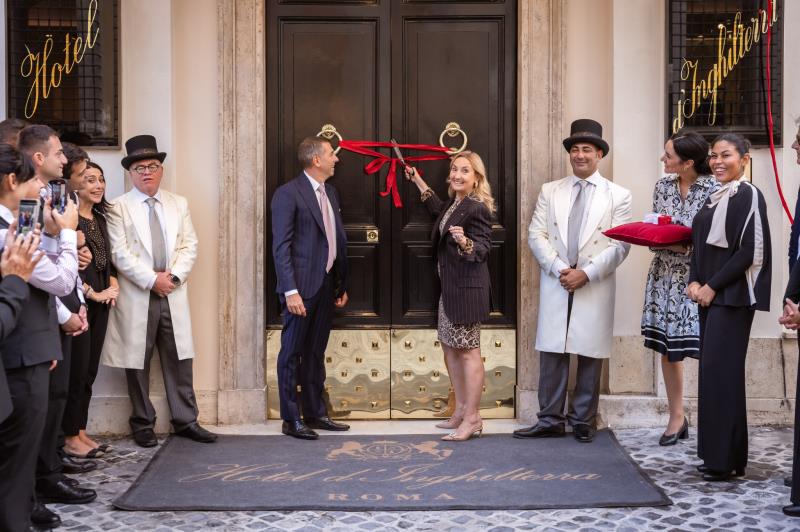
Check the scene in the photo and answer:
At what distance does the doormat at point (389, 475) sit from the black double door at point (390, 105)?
1200mm

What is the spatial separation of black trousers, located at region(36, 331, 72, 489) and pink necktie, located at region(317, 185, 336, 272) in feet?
7.20

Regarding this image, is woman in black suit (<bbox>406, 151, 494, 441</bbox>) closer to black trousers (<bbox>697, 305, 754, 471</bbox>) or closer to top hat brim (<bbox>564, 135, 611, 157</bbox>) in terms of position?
top hat brim (<bbox>564, 135, 611, 157</bbox>)

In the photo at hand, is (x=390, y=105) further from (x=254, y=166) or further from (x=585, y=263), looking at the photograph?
(x=585, y=263)

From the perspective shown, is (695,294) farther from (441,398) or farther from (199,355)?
(199,355)

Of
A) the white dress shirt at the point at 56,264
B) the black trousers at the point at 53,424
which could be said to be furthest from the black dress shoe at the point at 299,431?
the white dress shirt at the point at 56,264

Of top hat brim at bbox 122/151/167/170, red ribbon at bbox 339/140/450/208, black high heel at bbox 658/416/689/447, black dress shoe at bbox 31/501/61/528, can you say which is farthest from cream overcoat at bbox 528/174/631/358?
black dress shoe at bbox 31/501/61/528

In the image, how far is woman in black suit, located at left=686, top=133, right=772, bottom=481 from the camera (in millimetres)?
6191

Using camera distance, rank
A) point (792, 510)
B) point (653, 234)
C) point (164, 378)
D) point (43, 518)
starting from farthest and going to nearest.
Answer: point (164, 378) < point (653, 234) < point (792, 510) < point (43, 518)

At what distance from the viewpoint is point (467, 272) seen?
739 centimetres

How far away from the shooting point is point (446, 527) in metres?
5.64

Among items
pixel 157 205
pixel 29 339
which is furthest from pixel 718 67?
pixel 29 339

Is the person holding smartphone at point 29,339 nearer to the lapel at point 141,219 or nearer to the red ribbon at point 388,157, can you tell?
the lapel at point 141,219

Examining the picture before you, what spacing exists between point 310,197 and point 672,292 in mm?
2494

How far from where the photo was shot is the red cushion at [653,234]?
22.5 feet
